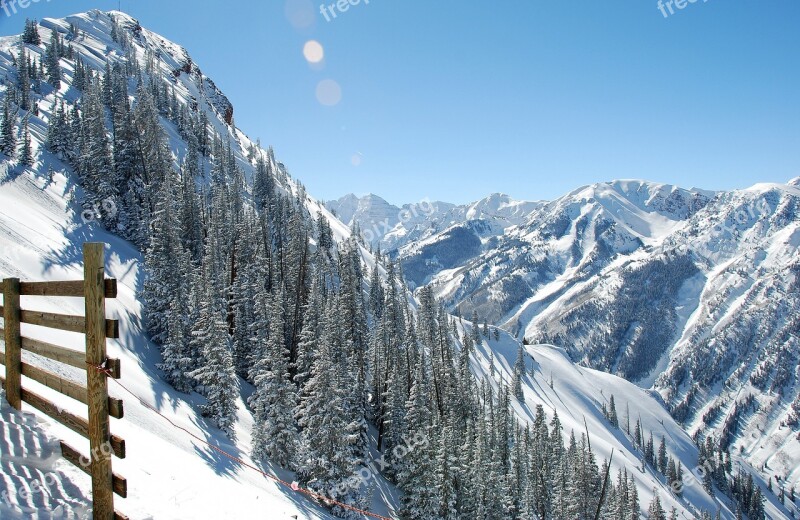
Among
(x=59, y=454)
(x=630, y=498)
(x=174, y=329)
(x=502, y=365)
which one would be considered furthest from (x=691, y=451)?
(x=59, y=454)

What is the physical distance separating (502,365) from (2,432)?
519 feet

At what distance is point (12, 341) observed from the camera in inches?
305

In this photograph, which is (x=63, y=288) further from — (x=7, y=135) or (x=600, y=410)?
(x=600, y=410)

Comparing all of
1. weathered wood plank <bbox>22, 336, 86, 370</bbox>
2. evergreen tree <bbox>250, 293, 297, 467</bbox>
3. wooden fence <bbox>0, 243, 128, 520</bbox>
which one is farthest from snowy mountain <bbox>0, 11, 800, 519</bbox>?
weathered wood plank <bbox>22, 336, 86, 370</bbox>

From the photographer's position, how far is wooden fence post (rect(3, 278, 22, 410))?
24.5ft

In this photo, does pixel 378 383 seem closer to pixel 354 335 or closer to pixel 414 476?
pixel 354 335

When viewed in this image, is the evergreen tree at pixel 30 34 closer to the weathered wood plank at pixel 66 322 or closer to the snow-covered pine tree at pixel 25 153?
the snow-covered pine tree at pixel 25 153

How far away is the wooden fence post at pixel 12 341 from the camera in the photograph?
747cm

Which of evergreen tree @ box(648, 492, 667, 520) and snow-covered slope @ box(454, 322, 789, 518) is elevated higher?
snow-covered slope @ box(454, 322, 789, 518)

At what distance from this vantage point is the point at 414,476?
35.9 meters

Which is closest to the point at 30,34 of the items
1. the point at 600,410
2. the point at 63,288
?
the point at 63,288

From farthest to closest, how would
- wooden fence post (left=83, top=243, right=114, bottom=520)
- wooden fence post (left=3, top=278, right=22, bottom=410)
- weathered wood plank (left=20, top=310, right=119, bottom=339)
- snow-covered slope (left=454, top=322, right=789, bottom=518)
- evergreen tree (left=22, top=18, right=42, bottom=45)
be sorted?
snow-covered slope (left=454, top=322, right=789, bottom=518), evergreen tree (left=22, top=18, right=42, bottom=45), wooden fence post (left=3, top=278, right=22, bottom=410), weathered wood plank (left=20, top=310, right=119, bottom=339), wooden fence post (left=83, top=243, right=114, bottom=520)

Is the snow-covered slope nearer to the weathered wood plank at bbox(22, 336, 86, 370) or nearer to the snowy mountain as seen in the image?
the snowy mountain

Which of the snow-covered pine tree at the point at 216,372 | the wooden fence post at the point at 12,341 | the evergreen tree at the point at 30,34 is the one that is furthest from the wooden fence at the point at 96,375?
the evergreen tree at the point at 30,34
